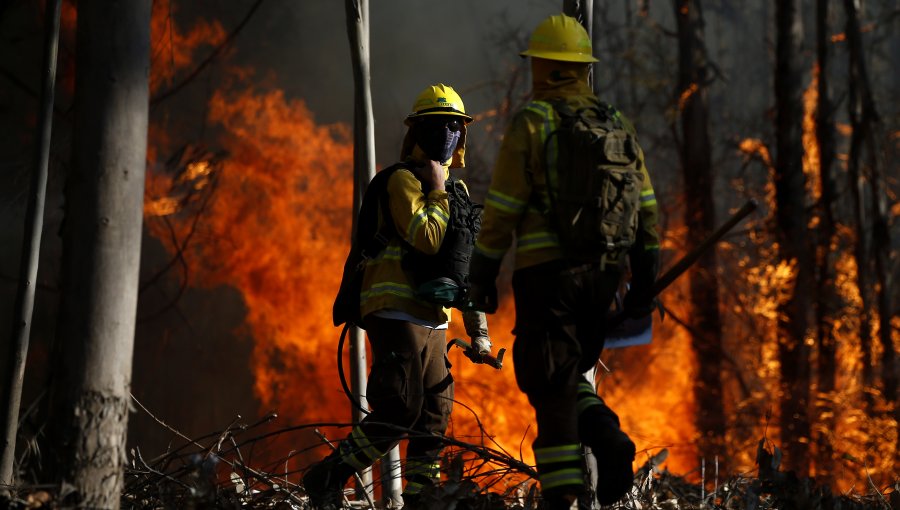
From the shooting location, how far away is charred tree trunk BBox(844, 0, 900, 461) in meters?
13.1

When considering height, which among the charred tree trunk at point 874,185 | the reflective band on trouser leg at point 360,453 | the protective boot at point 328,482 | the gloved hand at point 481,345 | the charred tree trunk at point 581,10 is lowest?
the protective boot at point 328,482

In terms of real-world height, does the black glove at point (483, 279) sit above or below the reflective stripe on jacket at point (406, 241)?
below

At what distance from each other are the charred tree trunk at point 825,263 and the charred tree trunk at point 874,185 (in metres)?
0.46

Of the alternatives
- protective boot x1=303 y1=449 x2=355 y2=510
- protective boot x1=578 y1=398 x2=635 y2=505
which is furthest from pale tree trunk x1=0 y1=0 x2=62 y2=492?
protective boot x1=578 y1=398 x2=635 y2=505

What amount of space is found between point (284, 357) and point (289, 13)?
16.8 feet

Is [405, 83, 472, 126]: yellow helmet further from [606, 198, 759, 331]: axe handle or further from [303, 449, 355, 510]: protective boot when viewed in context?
[303, 449, 355, 510]: protective boot

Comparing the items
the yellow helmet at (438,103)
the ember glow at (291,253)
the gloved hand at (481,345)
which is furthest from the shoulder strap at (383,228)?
the ember glow at (291,253)

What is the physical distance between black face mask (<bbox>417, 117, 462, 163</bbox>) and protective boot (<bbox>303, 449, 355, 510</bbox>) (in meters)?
1.42

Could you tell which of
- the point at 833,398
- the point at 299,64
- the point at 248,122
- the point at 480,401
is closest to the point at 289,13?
the point at 299,64

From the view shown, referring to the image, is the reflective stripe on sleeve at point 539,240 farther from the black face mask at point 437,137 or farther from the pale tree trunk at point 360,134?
the pale tree trunk at point 360,134

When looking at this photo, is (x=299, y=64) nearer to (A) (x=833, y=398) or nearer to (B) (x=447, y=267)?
(A) (x=833, y=398)

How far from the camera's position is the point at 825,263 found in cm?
1423

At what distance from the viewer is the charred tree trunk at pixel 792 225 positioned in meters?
13.9

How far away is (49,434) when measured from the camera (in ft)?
11.2
